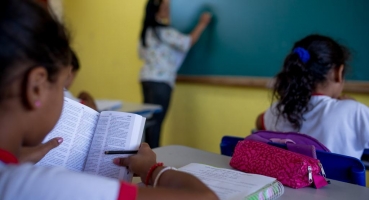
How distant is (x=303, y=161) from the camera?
2.79 ft

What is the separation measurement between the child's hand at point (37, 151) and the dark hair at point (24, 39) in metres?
0.29

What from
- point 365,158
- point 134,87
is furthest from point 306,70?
point 134,87

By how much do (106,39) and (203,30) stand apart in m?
1.35

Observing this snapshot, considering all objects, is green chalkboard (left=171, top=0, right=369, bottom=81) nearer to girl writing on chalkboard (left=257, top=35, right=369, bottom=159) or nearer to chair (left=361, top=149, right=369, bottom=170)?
girl writing on chalkboard (left=257, top=35, right=369, bottom=159)

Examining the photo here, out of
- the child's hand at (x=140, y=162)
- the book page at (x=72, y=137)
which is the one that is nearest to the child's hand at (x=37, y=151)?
the book page at (x=72, y=137)

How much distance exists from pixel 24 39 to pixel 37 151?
0.35 meters

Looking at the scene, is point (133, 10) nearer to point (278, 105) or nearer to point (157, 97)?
point (157, 97)

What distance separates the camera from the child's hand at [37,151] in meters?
0.78

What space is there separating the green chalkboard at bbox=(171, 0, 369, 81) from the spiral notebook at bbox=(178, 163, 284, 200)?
1.31 m

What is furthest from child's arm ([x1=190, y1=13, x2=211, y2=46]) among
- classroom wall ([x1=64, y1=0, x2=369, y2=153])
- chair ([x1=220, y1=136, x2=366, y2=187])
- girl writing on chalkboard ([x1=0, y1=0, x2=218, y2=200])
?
girl writing on chalkboard ([x1=0, y1=0, x2=218, y2=200])

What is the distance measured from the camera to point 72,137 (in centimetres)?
85

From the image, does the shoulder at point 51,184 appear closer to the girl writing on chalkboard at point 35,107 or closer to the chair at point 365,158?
the girl writing on chalkboard at point 35,107

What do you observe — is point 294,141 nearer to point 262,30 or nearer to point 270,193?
point 270,193

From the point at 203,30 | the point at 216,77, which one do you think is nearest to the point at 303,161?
the point at 216,77
